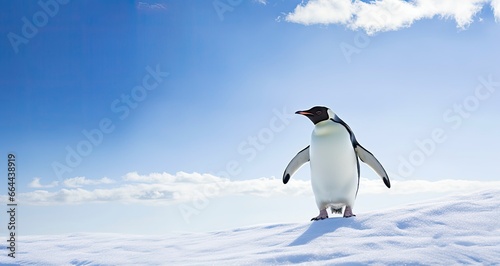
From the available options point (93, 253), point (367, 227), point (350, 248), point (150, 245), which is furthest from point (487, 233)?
point (93, 253)

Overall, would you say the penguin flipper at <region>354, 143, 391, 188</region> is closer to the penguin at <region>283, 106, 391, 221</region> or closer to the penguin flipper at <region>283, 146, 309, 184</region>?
the penguin at <region>283, 106, 391, 221</region>

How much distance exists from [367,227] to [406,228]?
0.39 meters

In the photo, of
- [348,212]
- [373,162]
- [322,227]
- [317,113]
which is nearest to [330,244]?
[322,227]

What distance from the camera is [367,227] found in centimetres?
513

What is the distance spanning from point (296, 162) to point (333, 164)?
0.86 meters

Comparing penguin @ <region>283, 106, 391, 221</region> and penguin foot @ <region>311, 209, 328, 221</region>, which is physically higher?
penguin @ <region>283, 106, 391, 221</region>

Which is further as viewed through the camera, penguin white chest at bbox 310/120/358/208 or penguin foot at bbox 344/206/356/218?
penguin white chest at bbox 310/120/358/208

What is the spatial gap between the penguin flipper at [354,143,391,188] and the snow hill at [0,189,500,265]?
0.99 m

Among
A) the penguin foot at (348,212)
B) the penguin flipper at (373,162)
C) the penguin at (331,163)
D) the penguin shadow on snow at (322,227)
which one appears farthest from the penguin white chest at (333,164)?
the penguin shadow on snow at (322,227)

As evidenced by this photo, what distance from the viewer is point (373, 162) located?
22.5 feet

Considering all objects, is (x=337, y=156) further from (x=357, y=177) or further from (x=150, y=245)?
(x=150, y=245)

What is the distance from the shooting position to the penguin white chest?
6.32 m

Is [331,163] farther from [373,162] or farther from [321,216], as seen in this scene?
[373,162]

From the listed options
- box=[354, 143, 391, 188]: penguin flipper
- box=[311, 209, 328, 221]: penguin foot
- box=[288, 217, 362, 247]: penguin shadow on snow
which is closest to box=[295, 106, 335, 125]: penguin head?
box=[354, 143, 391, 188]: penguin flipper
